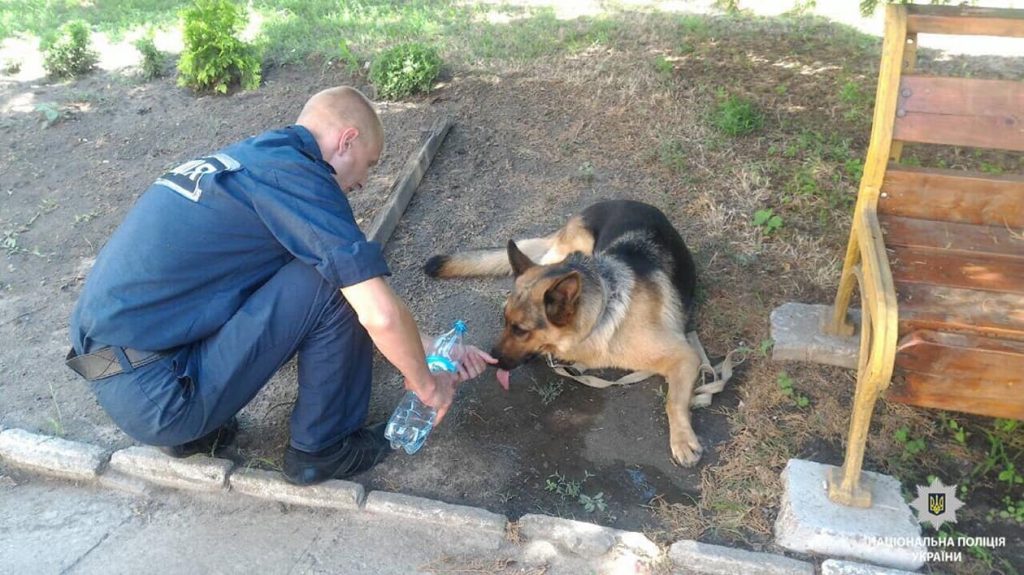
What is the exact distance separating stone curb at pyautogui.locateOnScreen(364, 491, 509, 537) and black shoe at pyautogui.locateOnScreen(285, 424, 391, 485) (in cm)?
19

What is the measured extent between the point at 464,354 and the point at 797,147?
11.5 ft

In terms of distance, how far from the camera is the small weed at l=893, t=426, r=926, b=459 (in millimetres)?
3055

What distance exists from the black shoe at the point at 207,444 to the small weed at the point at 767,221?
3.62 meters

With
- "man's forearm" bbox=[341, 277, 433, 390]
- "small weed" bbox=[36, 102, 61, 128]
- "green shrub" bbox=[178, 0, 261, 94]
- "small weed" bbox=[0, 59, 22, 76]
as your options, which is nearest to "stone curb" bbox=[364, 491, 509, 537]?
"man's forearm" bbox=[341, 277, 433, 390]

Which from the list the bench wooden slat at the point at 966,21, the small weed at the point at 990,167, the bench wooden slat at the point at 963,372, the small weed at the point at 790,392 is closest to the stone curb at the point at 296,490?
the small weed at the point at 790,392

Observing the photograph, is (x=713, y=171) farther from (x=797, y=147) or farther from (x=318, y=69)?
(x=318, y=69)

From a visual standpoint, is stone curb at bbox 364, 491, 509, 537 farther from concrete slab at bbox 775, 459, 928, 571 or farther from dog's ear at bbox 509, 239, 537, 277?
dog's ear at bbox 509, 239, 537, 277

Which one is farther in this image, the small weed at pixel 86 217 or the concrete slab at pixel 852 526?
the small weed at pixel 86 217

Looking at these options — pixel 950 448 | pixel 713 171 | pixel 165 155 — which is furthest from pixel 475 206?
pixel 950 448

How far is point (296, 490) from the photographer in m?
3.07

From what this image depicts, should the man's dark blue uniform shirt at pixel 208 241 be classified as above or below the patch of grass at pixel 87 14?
below

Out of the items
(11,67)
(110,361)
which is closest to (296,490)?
(110,361)

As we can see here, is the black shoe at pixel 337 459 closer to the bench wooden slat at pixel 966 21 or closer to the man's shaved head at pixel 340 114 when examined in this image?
the man's shaved head at pixel 340 114

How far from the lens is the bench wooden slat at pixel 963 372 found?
2.27 meters
